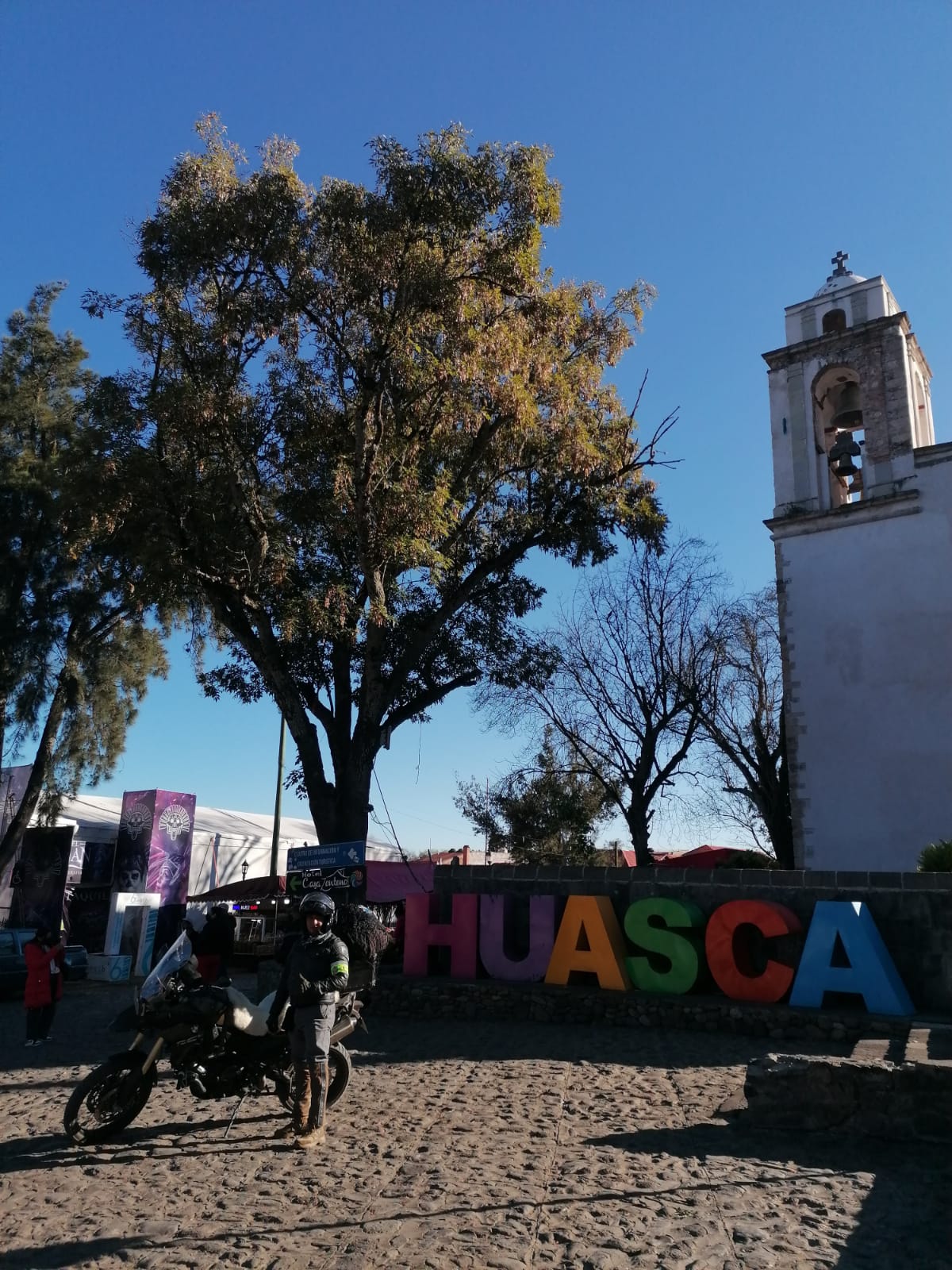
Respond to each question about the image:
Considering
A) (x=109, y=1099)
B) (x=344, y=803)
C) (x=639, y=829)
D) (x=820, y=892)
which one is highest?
(x=639, y=829)

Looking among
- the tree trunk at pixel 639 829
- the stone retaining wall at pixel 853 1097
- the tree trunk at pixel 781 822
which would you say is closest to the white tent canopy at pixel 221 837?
the tree trunk at pixel 639 829

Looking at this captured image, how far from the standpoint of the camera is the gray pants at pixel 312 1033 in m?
6.35

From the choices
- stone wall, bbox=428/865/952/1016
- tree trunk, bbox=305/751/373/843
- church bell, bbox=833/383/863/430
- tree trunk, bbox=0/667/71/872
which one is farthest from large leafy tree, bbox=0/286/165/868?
church bell, bbox=833/383/863/430

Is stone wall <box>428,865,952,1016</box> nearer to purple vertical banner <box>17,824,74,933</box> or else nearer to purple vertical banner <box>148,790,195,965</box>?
purple vertical banner <box>148,790,195,965</box>

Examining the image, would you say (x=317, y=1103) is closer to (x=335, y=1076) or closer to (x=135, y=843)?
(x=335, y=1076)

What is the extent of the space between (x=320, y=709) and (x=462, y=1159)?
10.2 m

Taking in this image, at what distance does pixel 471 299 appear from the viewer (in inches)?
566

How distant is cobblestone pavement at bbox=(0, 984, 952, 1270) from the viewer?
448 cm

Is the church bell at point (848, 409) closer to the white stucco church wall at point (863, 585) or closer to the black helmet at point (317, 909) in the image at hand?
the white stucco church wall at point (863, 585)

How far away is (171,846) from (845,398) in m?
18.9

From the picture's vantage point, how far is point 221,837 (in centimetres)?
2812

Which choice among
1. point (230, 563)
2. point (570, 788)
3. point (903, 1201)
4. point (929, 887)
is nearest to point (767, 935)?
point (929, 887)

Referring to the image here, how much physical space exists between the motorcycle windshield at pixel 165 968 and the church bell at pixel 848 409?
20611 millimetres

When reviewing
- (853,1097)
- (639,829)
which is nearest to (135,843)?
(639,829)
